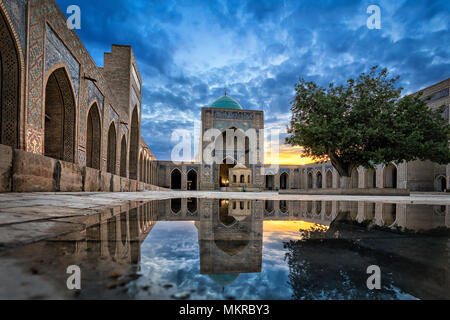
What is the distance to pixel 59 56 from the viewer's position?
17.2 feet

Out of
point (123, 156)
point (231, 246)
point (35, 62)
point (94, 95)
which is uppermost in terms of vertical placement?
point (94, 95)

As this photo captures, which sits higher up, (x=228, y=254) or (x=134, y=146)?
(x=134, y=146)

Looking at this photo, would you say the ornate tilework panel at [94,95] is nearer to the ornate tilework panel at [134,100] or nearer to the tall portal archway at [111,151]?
the tall portal archway at [111,151]

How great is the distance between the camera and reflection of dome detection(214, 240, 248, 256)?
72cm

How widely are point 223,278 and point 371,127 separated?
842cm

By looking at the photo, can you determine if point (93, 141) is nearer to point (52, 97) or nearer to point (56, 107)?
point (56, 107)

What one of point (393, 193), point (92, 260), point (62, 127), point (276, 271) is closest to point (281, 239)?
point (276, 271)

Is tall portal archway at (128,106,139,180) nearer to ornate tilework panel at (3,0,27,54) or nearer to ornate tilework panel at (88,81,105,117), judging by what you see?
ornate tilework panel at (88,81,105,117)

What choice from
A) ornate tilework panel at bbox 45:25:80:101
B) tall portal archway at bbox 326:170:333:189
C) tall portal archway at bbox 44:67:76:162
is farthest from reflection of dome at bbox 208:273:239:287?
tall portal archway at bbox 326:170:333:189

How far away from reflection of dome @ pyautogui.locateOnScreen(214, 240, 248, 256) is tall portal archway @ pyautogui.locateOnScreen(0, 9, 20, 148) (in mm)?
4695

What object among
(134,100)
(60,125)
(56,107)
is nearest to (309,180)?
(134,100)

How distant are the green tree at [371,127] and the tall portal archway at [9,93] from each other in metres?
7.27

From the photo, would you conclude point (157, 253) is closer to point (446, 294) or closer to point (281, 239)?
point (281, 239)
